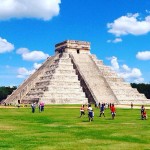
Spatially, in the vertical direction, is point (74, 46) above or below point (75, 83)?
above

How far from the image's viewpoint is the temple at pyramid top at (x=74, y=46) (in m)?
78.1

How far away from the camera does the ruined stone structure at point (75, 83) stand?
2522 inches

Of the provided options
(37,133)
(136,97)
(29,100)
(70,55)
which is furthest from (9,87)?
(37,133)

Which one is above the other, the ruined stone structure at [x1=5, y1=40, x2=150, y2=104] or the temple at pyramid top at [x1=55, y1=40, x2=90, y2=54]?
the temple at pyramid top at [x1=55, y1=40, x2=90, y2=54]

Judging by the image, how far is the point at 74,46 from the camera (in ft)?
259

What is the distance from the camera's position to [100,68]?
75.6 meters

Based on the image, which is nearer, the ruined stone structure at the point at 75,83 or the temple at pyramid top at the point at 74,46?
the ruined stone structure at the point at 75,83

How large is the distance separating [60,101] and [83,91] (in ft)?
25.3

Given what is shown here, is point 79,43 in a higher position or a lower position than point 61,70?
higher

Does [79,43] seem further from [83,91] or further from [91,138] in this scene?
[91,138]

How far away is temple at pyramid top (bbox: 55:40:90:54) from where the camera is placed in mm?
78062

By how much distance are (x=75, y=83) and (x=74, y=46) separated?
13.4 metres

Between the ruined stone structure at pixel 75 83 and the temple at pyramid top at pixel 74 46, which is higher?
the temple at pyramid top at pixel 74 46

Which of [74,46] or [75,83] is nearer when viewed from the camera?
[75,83]
